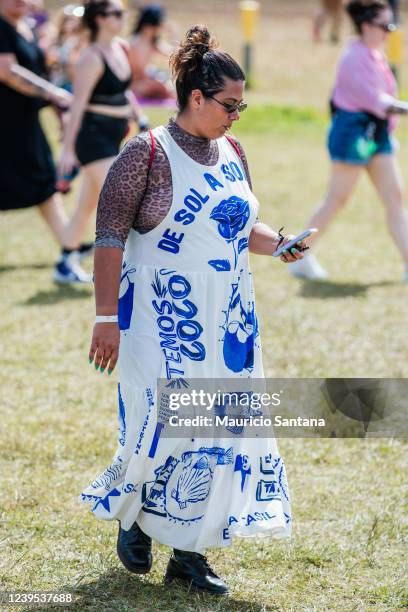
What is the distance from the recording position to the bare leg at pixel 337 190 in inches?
324

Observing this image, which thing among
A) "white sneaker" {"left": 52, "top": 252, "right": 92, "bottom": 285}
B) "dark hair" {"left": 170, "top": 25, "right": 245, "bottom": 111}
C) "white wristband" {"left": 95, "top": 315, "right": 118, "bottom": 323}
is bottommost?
"white wristband" {"left": 95, "top": 315, "right": 118, "bottom": 323}

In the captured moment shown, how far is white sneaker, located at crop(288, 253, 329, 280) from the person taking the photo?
8.50 metres

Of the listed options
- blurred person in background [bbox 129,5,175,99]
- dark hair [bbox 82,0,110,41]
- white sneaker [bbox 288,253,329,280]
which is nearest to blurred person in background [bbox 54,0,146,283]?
dark hair [bbox 82,0,110,41]

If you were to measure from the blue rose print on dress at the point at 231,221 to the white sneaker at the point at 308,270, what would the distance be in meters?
4.71

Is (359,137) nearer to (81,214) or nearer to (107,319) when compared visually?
(81,214)

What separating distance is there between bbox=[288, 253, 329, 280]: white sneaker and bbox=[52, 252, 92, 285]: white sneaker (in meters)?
1.63

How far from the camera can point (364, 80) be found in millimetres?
7875

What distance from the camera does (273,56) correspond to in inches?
909

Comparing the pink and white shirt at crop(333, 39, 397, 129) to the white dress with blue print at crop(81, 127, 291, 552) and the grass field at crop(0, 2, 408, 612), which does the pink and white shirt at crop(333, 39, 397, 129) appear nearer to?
the grass field at crop(0, 2, 408, 612)

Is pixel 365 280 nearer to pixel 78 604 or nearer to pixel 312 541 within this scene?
pixel 312 541

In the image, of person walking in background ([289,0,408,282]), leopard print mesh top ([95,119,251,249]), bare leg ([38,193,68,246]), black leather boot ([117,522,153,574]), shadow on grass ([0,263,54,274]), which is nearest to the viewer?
leopard print mesh top ([95,119,251,249])

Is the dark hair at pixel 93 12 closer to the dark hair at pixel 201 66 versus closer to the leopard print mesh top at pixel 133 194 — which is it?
the dark hair at pixel 201 66

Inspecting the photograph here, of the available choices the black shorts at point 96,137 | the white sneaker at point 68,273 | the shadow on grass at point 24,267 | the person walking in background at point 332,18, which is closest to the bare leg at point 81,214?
the white sneaker at point 68,273

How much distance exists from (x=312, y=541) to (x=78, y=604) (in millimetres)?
1020
